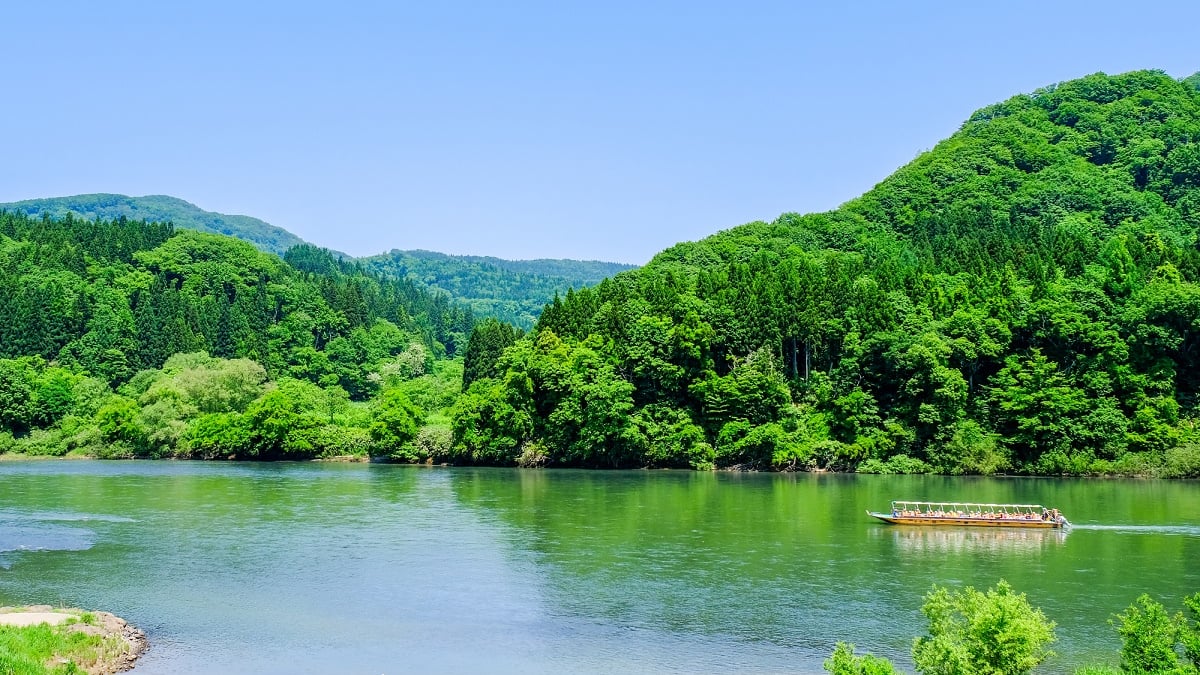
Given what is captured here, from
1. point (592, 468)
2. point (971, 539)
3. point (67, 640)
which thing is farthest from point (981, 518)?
point (592, 468)

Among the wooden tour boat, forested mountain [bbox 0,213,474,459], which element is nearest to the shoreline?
forested mountain [bbox 0,213,474,459]

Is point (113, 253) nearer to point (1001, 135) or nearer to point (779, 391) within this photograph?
point (779, 391)

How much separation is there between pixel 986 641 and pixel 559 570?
23248mm

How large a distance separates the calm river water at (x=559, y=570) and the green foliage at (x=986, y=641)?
23.7 ft

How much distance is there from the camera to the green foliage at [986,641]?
22109 mm

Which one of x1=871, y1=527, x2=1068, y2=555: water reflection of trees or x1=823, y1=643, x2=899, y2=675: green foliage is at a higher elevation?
x1=823, y1=643, x2=899, y2=675: green foliage

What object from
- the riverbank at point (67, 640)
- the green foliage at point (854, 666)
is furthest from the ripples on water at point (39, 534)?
the green foliage at point (854, 666)

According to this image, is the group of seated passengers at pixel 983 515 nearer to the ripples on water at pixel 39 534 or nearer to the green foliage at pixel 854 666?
the green foliage at pixel 854 666

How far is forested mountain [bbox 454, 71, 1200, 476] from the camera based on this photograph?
80.9 meters

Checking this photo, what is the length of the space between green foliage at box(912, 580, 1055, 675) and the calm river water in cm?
722

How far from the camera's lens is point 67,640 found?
2856 centimetres

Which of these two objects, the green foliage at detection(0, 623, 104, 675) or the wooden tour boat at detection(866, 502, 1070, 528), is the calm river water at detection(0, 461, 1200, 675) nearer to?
the wooden tour boat at detection(866, 502, 1070, 528)

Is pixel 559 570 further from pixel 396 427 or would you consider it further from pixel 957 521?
pixel 396 427

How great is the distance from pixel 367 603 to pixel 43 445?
82608mm
